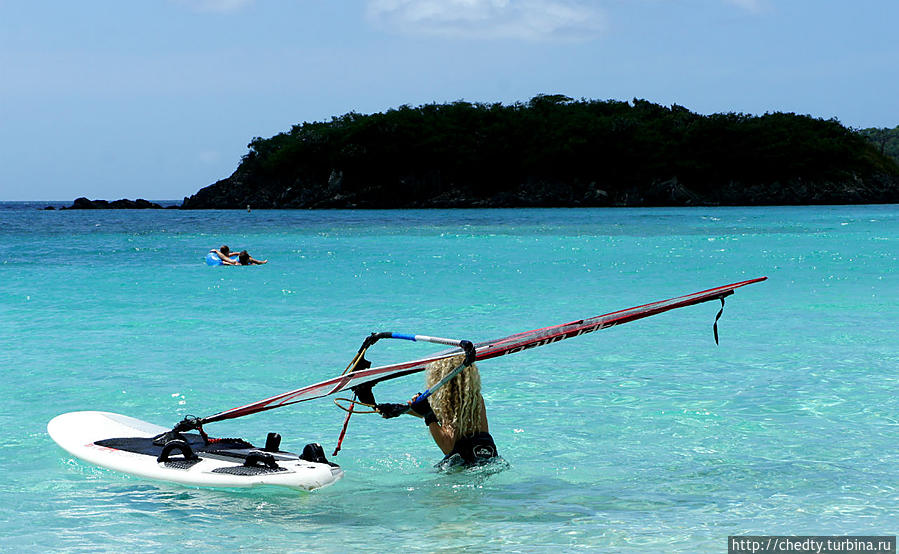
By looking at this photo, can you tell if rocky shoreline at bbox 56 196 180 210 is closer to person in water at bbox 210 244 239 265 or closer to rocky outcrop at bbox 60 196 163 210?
rocky outcrop at bbox 60 196 163 210

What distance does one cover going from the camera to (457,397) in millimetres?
→ 6699

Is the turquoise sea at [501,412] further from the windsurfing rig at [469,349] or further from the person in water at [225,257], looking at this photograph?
the person in water at [225,257]

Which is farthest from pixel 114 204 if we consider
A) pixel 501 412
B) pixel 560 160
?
pixel 501 412

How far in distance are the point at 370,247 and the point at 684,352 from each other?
33438 millimetres

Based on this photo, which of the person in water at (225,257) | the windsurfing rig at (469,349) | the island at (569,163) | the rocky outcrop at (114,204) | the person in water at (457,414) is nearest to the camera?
the windsurfing rig at (469,349)

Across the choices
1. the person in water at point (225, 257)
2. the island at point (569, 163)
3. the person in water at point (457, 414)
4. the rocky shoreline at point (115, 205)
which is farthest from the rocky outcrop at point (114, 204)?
the person in water at point (457, 414)

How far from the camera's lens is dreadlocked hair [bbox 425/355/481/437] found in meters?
6.55

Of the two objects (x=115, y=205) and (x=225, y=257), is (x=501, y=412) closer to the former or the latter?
(x=225, y=257)

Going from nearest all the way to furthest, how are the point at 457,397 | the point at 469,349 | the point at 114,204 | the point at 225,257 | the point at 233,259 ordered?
the point at 469,349 < the point at 457,397 < the point at 225,257 < the point at 233,259 < the point at 114,204

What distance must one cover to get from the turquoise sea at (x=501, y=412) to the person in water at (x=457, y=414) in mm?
298

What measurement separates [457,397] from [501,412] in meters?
3.30

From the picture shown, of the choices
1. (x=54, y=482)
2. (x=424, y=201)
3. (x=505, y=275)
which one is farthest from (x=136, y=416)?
(x=424, y=201)

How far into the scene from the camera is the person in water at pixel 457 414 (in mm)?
6547

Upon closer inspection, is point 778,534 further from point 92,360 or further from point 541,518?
point 92,360
